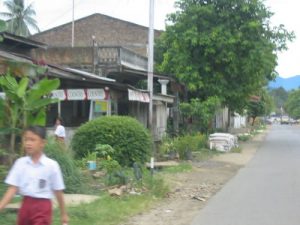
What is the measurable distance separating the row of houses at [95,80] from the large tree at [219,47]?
1.55 meters

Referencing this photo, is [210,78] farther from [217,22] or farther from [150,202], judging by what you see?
[150,202]

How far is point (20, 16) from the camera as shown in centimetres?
5947

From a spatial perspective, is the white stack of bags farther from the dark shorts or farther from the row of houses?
the dark shorts

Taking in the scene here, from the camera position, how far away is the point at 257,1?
101 feet

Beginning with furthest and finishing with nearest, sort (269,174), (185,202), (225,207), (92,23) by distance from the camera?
(92,23) → (269,174) → (185,202) → (225,207)

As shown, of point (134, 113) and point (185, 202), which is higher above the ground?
point (134, 113)

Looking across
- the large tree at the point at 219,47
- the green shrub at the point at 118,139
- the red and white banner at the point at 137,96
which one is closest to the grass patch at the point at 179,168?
the green shrub at the point at 118,139

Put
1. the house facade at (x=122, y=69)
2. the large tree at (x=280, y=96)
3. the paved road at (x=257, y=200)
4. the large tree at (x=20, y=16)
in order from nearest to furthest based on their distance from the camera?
the paved road at (x=257, y=200), the house facade at (x=122, y=69), the large tree at (x=20, y=16), the large tree at (x=280, y=96)

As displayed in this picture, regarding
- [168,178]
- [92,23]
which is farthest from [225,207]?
[92,23]

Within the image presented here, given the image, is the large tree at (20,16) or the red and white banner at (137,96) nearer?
the red and white banner at (137,96)

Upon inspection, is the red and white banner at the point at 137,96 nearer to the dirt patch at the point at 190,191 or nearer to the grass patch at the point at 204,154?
the dirt patch at the point at 190,191

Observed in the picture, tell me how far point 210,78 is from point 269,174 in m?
13.4

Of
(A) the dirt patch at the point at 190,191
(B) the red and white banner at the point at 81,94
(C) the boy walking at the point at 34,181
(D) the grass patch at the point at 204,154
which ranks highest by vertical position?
(B) the red and white banner at the point at 81,94

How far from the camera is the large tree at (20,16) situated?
57.2 metres
